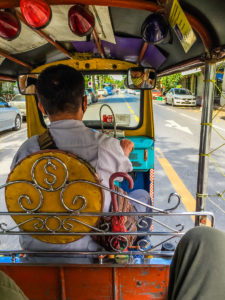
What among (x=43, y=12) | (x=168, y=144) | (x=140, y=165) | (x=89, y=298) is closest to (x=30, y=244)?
(x=89, y=298)

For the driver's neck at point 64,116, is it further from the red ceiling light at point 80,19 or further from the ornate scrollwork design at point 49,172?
the red ceiling light at point 80,19

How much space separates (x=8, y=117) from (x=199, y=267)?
10.7 m

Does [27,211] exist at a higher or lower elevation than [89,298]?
higher

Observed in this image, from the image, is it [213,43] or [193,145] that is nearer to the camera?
[213,43]

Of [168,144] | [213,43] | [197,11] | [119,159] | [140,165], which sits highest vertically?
[197,11]

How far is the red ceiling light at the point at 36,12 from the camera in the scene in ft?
4.83

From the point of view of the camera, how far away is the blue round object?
161 centimetres

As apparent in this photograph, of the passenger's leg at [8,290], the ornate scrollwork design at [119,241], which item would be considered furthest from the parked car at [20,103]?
the passenger's leg at [8,290]

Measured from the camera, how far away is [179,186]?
4.76m

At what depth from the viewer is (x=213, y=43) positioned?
6.22 feet

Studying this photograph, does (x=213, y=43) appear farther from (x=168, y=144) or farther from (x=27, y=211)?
(x=168, y=144)

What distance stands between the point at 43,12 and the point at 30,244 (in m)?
1.42

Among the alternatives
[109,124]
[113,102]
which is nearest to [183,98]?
[113,102]

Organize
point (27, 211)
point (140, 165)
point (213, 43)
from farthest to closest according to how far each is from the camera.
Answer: point (140, 165), point (213, 43), point (27, 211)
